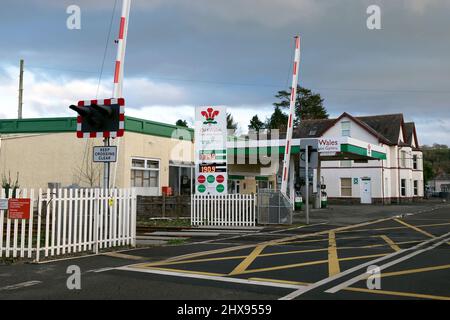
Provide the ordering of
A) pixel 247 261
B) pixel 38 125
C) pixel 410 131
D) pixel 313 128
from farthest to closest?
1. pixel 410 131
2. pixel 313 128
3. pixel 38 125
4. pixel 247 261

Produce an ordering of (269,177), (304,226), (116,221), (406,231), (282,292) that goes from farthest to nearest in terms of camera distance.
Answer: (269,177) < (304,226) < (406,231) < (116,221) < (282,292)

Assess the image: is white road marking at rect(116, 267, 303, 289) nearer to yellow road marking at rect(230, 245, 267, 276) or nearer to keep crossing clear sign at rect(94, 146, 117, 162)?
yellow road marking at rect(230, 245, 267, 276)

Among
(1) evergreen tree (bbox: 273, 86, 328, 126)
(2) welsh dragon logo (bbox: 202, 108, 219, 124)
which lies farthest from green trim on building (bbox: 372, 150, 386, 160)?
(1) evergreen tree (bbox: 273, 86, 328, 126)

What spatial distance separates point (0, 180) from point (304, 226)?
16809mm

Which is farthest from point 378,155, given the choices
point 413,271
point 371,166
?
point 413,271

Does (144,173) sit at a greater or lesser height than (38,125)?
lesser

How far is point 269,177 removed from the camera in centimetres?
3559

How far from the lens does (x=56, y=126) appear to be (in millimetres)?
25250

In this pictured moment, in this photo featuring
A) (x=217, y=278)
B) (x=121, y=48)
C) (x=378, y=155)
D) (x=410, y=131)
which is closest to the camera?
(x=217, y=278)

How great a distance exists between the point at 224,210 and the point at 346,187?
101 ft

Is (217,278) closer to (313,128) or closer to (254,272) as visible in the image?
(254,272)
